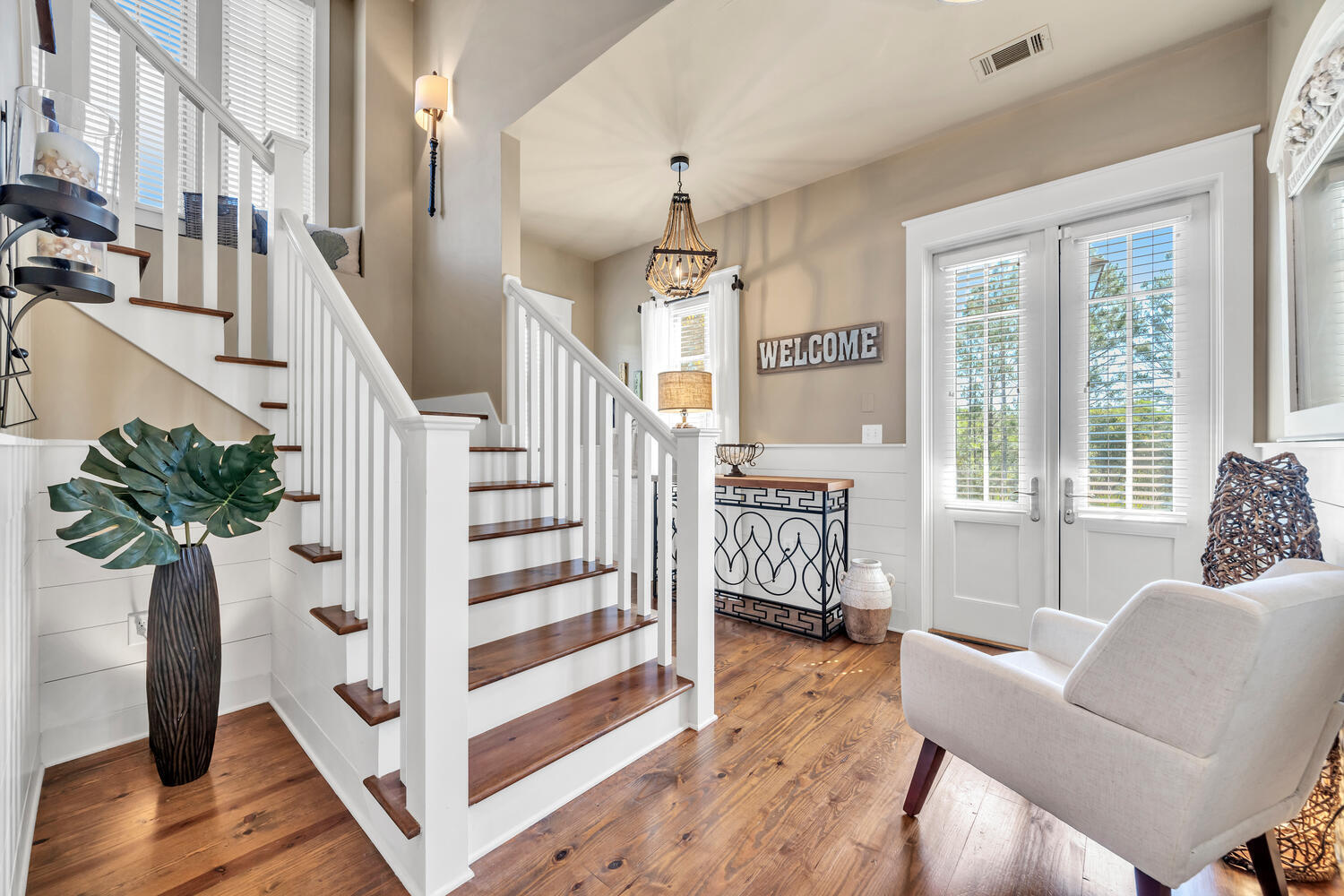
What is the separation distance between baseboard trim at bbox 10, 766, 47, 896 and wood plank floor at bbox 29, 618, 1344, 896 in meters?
0.03

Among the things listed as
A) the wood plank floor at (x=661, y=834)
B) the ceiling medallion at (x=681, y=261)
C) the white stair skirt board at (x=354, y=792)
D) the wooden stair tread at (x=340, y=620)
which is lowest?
the wood plank floor at (x=661, y=834)

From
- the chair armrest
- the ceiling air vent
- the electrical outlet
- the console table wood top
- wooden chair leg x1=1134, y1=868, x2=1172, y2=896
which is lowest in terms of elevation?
wooden chair leg x1=1134, y1=868, x2=1172, y2=896

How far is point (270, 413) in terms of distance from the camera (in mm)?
2201

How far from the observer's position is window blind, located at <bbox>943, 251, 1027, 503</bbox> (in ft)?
9.18

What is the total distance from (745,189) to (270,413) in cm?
283

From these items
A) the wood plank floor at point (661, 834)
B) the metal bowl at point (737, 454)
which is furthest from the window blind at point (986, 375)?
the wood plank floor at point (661, 834)

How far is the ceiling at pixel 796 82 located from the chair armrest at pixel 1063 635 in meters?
2.15

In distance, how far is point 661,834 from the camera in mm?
1490

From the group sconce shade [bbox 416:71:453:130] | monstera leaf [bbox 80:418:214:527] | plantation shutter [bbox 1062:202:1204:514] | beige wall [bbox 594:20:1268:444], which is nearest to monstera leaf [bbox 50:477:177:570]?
monstera leaf [bbox 80:418:214:527]

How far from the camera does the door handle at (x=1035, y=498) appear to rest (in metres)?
2.72

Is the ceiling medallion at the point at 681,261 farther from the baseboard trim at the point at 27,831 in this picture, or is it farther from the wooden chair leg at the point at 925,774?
the baseboard trim at the point at 27,831

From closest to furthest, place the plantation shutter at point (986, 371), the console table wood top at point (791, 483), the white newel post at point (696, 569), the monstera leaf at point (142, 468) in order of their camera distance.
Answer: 1. the monstera leaf at point (142, 468)
2. the white newel post at point (696, 569)
3. the plantation shutter at point (986, 371)
4. the console table wood top at point (791, 483)

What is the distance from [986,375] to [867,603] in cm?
131

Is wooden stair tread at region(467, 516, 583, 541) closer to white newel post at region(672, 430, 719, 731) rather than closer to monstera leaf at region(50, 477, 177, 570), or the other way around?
white newel post at region(672, 430, 719, 731)
